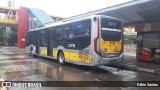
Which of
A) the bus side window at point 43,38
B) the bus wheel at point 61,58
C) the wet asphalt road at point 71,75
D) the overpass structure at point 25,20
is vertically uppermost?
the overpass structure at point 25,20

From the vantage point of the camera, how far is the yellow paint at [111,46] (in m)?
12.5

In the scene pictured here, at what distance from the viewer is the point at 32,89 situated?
8.27m

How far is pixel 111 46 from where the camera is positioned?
12.9 metres

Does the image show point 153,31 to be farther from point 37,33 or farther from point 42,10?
point 42,10

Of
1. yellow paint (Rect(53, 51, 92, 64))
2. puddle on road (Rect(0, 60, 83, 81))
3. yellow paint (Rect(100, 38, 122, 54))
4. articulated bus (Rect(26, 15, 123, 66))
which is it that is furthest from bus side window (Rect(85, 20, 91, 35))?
puddle on road (Rect(0, 60, 83, 81))

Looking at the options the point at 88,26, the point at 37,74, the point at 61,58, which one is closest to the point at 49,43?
the point at 61,58

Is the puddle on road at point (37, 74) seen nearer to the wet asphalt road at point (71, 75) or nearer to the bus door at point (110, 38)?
the wet asphalt road at point (71, 75)

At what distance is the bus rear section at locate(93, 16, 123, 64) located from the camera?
1226 cm

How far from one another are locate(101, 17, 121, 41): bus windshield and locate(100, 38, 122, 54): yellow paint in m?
0.19

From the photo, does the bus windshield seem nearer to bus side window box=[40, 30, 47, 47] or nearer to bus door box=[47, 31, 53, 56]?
bus door box=[47, 31, 53, 56]

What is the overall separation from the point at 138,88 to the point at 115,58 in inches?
182

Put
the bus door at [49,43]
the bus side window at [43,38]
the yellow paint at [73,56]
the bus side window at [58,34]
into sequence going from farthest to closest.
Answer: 1. the bus side window at [43,38]
2. the bus door at [49,43]
3. the bus side window at [58,34]
4. the yellow paint at [73,56]

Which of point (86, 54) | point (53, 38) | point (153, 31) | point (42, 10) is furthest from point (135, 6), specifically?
point (42, 10)

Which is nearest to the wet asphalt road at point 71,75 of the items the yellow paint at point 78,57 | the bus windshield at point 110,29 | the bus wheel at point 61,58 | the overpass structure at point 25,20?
the yellow paint at point 78,57
